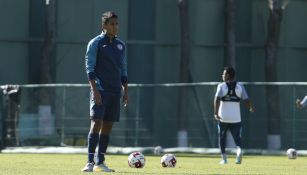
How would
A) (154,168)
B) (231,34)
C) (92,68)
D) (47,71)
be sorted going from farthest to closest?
(231,34)
(47,71)
(154,168)
(92,68)

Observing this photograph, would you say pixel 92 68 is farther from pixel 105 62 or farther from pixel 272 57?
pixel 272 57

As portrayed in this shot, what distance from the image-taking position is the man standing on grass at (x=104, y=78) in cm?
1641

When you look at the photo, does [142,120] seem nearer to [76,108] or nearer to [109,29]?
[76,108]

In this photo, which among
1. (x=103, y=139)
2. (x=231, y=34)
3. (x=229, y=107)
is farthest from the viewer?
(x=231, y=34)

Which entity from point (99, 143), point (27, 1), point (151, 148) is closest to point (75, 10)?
point (27, 1)

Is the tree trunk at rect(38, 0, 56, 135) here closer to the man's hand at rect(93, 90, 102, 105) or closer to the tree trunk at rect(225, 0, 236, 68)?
the tree trunk at rect(225, 0, 236, 68)

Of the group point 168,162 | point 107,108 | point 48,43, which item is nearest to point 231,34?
point 48,43

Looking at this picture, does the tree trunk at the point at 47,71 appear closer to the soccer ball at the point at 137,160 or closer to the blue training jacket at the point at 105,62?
the soccer ball at the point at 137,160

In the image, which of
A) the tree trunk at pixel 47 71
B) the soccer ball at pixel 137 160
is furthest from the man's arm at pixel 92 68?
the tree trunk at pixel 47 71

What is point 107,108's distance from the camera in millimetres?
16625

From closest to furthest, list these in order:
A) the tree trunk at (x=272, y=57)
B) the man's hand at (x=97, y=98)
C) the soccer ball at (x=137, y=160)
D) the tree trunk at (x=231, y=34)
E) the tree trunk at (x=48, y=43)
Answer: the man's hand at (x=97, y=98) < the soccer ball at (x=137, y=160) < the tree trunk at (x=272, y=57) < the tree trunk at (x=48, y=43) < the tree trunk at (x=231, y=34)

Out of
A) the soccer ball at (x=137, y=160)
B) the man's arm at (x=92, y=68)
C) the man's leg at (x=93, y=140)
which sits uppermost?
the man's arm at (x=92, y=68)

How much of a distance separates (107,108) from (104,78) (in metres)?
0.46

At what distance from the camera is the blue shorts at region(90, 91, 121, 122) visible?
16.4 meters
